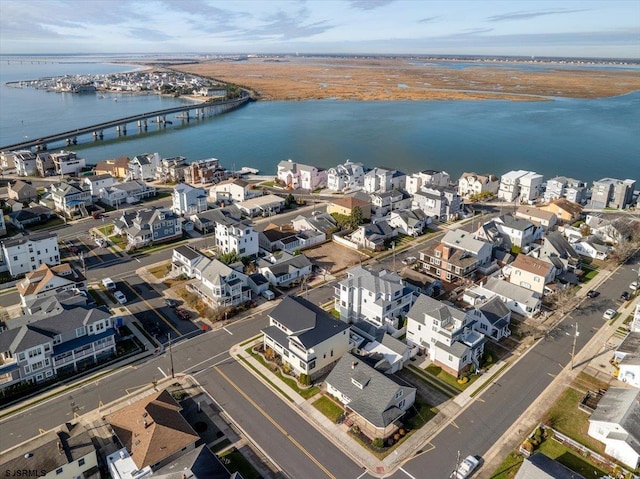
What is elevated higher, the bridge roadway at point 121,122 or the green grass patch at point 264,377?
the bridge roadway at point 121,122

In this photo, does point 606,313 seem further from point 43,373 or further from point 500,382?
point 43,373

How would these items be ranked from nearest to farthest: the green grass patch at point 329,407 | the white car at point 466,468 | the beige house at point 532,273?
the white car at point 466,468, the green grass patch at point 329,407, the beige house at point 532,273

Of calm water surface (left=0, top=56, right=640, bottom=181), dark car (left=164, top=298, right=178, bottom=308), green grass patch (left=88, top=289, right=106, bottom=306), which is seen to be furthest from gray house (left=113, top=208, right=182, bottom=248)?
calm water surface (left=0, top=56, right=640, bottom=181)

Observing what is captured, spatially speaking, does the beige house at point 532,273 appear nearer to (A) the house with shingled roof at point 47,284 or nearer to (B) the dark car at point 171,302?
(B) the dark car at point 171,302

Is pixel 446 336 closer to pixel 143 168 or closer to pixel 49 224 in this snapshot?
pixel 49 224

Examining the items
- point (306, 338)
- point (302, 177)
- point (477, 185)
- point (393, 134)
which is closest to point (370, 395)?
point (306, 338)

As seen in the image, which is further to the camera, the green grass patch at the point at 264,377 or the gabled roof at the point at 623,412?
the green grass patch at the point at 264,377

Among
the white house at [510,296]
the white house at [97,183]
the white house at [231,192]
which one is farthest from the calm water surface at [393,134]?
the white house at [510,296]
